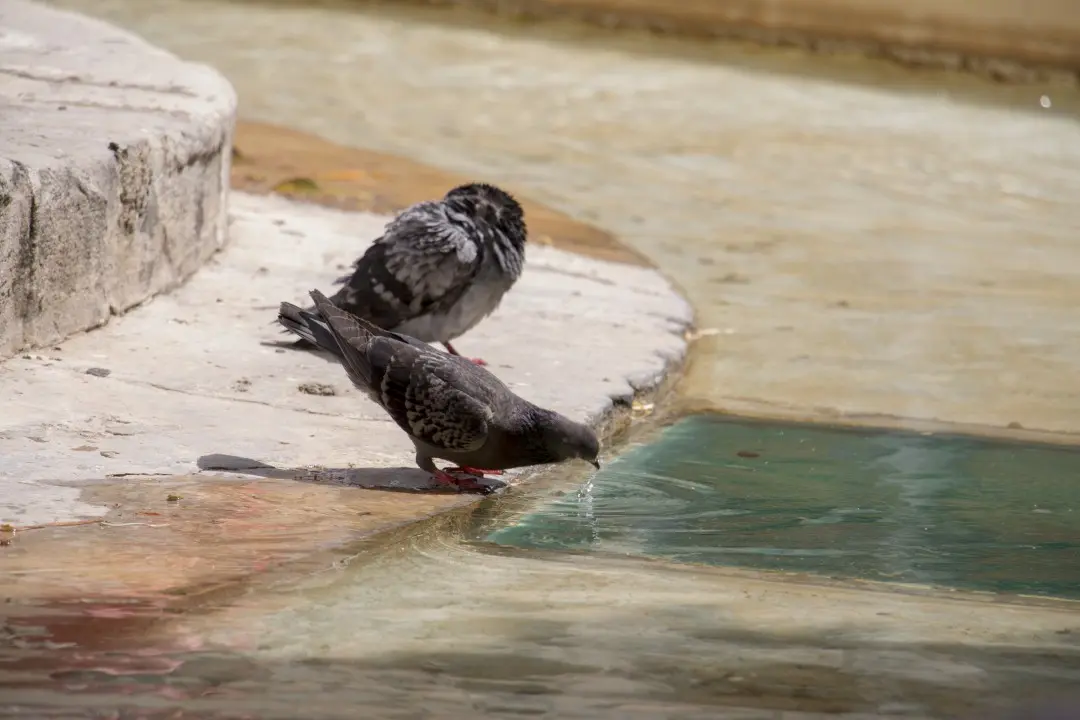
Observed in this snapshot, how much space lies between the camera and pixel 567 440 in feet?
13.9

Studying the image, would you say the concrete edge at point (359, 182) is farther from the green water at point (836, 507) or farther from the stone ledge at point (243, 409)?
the green water at point (836, 507)

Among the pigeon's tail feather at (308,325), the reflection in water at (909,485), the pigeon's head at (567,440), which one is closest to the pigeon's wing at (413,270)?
the pigeon's tail feather at (308,325)

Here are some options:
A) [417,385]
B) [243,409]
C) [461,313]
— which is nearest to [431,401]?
[417,385]

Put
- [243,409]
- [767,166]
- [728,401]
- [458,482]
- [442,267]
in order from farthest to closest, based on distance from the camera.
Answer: [767,166] → [728,401] → [442,267] → [243,409] → [458,482]

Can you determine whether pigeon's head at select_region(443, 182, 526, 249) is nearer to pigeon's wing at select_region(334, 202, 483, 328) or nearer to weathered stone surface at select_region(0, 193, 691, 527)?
pigeon's wing at select_region(334, 202, 483, 328)

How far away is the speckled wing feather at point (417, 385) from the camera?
4.24 metres

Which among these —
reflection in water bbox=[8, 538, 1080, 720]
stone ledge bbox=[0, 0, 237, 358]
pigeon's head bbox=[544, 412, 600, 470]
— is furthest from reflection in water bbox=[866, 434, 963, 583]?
stone ledge bbox=[0, 0, 237, 358]

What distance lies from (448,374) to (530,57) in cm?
884

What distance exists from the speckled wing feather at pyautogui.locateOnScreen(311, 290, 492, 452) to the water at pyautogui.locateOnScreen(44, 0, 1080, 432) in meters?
1.47

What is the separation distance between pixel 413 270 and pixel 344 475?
1.09 metres

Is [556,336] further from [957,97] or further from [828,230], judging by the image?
[957,97]

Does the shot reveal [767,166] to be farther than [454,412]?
Yes

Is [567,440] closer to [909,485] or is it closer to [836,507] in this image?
[836,507]

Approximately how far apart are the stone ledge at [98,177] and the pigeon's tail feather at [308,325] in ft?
2.55
